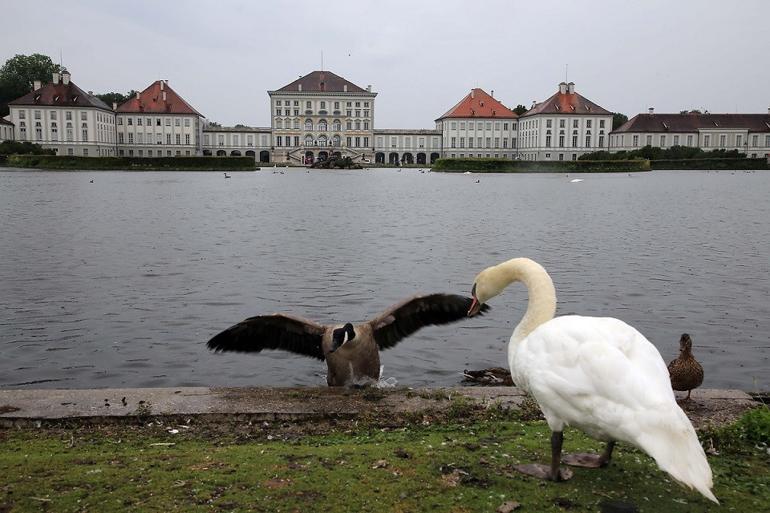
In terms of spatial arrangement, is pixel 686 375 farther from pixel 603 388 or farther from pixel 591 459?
pixel 603 388

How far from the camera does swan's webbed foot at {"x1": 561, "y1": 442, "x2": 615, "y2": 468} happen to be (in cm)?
460

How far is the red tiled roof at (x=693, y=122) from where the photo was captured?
138m

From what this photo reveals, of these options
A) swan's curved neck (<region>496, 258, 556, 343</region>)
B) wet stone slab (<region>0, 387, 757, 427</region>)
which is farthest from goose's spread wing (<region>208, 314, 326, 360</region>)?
swan's curved neck (<region>496, 258, 556, 343</region>)

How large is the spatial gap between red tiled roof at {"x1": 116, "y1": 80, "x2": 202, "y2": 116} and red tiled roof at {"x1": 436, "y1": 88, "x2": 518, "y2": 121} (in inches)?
2064

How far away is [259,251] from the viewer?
65.0 ft

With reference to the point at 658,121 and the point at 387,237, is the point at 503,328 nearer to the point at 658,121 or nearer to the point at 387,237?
the point at 387,237

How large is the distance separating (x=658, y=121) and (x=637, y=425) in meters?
147

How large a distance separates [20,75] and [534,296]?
15245 centimetres

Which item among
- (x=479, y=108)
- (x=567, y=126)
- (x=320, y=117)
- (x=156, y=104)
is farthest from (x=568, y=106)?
(x=156, y=104)

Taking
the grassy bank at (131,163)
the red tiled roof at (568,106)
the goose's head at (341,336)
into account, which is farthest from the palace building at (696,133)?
the goose's head at (341,336)

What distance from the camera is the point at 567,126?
137 meters

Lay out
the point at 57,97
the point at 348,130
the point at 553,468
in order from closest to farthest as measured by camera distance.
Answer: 1. the point at 553,468
2. the point at 57,97
3. the point at 348,130

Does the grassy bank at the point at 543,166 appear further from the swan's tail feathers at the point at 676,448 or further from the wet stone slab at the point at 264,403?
the swan's tail feathers at the point at 676,448

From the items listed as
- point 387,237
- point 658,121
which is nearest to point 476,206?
point 387,237
